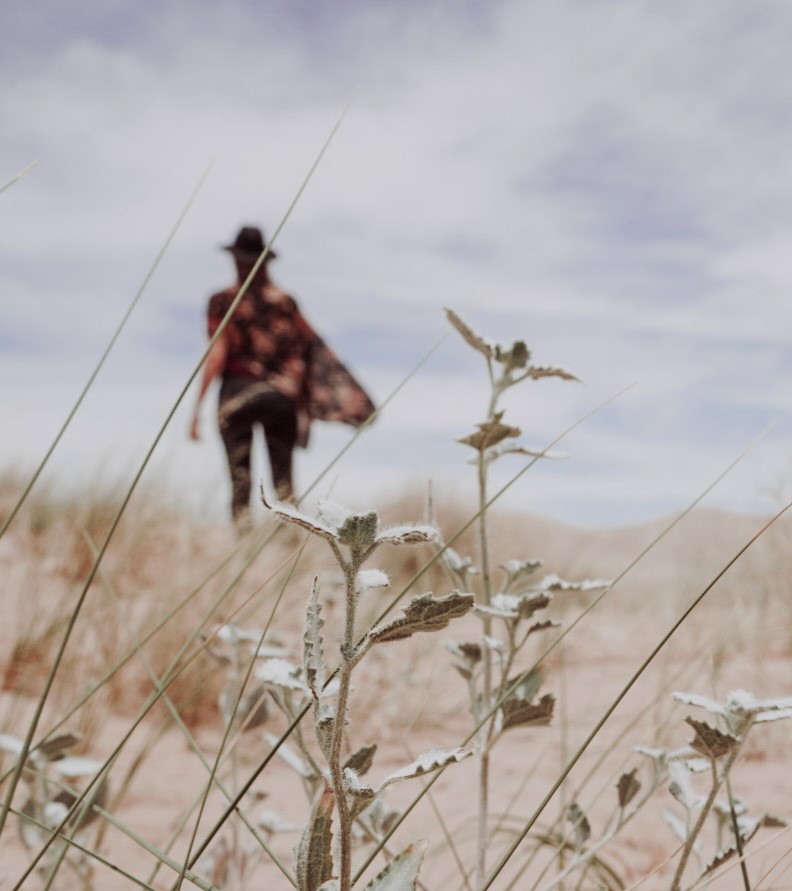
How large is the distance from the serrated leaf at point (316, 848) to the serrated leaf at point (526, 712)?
0.96 ft

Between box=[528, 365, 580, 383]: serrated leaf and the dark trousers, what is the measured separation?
512cm

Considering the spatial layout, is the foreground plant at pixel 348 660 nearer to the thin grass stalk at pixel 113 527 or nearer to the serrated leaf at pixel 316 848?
the serrated leaf at pixel 316 848

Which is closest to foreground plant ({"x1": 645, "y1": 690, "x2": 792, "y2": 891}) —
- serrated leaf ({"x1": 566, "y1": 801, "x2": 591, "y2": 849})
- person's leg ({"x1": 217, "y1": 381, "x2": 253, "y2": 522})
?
serrated leaf ({"x1": 566, "y1": 801, "x2": 591, "y2": 849})

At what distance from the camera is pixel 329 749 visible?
583 millimetres

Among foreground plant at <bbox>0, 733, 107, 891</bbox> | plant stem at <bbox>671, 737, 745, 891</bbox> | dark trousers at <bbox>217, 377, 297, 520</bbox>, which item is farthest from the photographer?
dark trousers at <bbox>217, 377, 297, 520</bbox>

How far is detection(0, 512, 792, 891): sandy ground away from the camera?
4.50ft

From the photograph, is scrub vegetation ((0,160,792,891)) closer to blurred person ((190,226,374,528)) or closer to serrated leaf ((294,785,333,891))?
serrated leaf ((294,785,333,891))

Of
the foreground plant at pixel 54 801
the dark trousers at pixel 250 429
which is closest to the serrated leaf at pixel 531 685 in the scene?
the foreground plant at pixel 54 801

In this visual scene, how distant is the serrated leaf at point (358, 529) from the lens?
53cm

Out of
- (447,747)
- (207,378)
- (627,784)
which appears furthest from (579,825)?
(207,378)

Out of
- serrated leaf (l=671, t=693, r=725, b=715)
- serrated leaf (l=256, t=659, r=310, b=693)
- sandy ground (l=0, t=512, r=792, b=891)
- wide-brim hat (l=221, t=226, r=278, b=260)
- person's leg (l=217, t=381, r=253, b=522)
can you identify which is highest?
wide-brim hat (l=221, t=226, r=278, b=260)

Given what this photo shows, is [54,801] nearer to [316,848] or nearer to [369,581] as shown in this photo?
[316,848]

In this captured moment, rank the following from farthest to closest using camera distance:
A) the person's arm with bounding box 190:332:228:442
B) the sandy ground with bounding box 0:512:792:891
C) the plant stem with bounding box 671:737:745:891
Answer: the person's arm with bounding box 190:332:228:442, the sandy ground with bounding box 0:512:792:891, the plant stem with bounding box 671:737:745:891

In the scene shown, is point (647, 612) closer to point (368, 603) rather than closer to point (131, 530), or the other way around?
point (368, 603)
